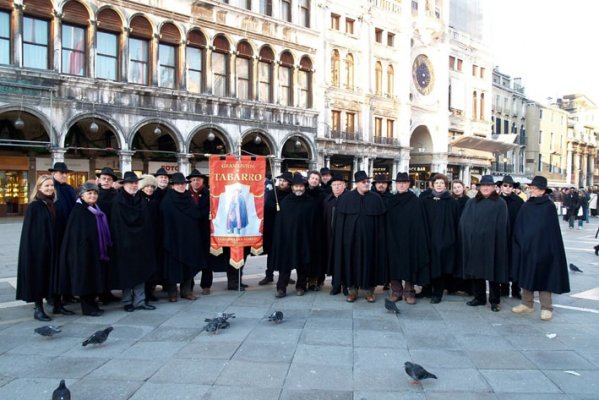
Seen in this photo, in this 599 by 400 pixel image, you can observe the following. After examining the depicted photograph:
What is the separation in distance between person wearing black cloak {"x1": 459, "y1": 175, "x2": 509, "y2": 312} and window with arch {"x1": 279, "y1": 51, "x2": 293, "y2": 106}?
69.9ft

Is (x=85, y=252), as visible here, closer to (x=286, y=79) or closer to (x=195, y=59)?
(x=195, y=59)

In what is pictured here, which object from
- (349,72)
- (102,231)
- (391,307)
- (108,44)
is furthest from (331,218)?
(349,72)

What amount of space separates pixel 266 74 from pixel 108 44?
8.79 metres

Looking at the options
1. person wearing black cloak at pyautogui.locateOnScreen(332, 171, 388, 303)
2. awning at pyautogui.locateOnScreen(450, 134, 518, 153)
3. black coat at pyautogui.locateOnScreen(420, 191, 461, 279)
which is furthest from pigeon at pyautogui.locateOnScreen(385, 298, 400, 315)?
awning at pyautogui.locateOnScreen(450, 134, 518, 153)

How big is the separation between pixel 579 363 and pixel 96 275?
6.28 m

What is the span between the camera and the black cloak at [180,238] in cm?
795

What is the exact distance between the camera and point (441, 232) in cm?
818

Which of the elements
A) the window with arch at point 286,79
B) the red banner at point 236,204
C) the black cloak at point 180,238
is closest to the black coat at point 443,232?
the red banner at point 236,204

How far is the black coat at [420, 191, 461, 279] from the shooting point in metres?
8.09

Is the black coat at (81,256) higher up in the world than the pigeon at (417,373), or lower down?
higher up

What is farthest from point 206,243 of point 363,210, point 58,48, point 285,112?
point 285,112

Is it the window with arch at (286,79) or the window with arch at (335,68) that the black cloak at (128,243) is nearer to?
the window with arch at (286,79)

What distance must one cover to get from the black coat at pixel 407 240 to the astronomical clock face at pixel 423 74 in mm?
32844

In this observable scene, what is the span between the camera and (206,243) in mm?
8797
